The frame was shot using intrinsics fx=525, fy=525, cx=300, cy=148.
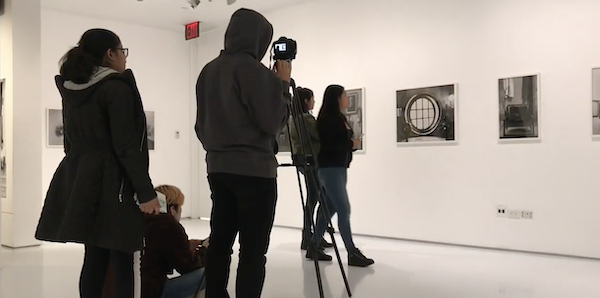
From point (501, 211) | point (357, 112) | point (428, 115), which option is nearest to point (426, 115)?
point (428, 115)

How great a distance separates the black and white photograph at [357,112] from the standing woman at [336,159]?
73.6 inches

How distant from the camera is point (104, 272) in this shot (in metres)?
2.03

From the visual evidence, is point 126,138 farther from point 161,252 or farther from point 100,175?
point 161,252

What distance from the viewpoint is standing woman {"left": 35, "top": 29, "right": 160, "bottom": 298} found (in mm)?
1922

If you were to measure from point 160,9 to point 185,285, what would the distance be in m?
5.25

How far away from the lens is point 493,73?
4895mm

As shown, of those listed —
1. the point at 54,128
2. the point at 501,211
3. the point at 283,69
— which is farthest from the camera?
the point at 54,128

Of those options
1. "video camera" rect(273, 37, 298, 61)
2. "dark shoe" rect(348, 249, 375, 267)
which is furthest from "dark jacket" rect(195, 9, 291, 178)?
"dark shoe" rect(348, 249, 375, 267)

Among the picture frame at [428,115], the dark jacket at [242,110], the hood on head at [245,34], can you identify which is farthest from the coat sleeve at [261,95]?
the picture frame at [428,115]

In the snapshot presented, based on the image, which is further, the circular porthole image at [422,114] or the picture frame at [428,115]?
the circular porthole image at [422,114]

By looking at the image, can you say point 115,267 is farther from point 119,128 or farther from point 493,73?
point 493,73

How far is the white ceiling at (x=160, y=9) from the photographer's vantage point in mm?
6605

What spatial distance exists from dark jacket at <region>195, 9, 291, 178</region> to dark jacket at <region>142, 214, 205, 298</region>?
435mm

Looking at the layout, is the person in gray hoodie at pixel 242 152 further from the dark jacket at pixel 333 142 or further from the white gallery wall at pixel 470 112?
the white gallery wall at pixel 470 112
